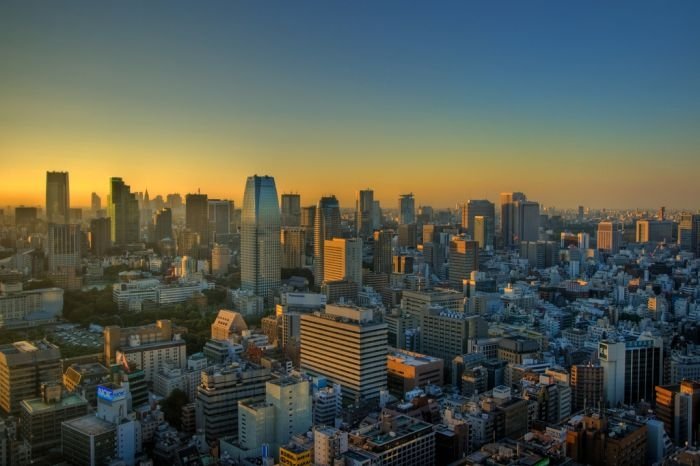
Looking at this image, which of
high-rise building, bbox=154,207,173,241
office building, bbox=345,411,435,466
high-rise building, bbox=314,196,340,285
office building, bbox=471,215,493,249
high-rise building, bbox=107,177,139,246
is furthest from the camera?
office building, bbox=471,215,493,249

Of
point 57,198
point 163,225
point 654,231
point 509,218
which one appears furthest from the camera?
point 509,218

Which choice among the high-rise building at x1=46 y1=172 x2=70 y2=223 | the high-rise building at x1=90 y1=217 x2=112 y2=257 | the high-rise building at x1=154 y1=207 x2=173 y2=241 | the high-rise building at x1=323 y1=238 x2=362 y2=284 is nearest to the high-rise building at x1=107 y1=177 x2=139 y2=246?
the high-rise building at x1=90 y1=217 x2=112 y2=257

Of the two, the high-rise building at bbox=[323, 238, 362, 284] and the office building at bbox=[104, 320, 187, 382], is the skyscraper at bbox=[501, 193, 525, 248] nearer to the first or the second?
the high-rise building at bbox=[323, 238, 362, 284]

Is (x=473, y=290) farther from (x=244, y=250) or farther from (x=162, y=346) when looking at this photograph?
(x=162, y=346)

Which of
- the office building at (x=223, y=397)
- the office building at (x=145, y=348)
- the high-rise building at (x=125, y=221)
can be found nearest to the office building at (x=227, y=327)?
the office building at (x=145, y=348)

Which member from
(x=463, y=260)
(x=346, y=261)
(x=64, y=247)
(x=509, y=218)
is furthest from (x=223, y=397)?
(x=509, y=218)

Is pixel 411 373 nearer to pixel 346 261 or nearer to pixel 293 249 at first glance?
pixel 346 261

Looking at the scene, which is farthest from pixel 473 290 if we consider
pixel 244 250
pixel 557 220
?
pixel 557 220
